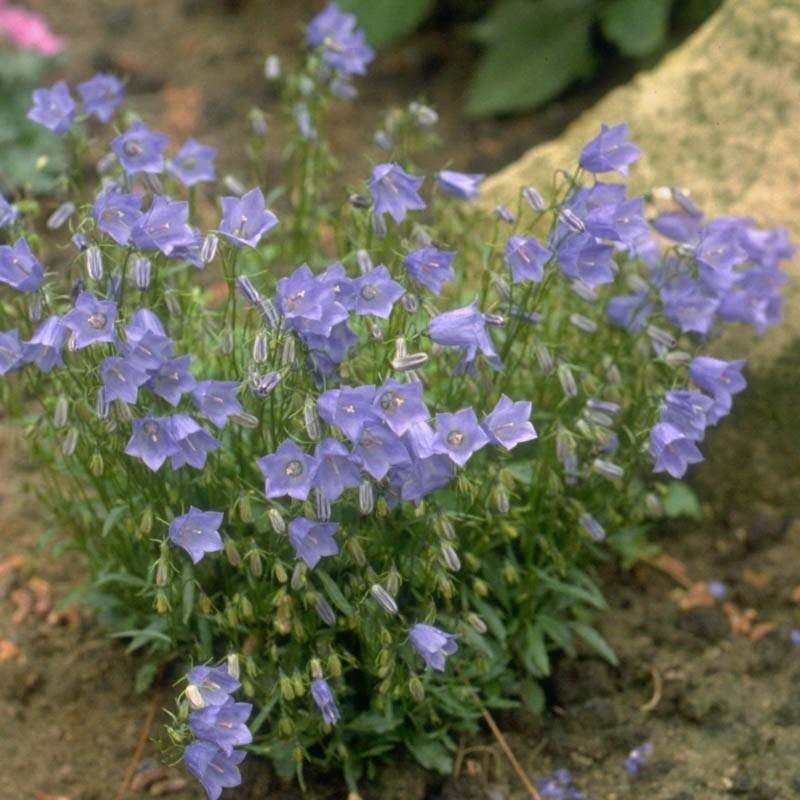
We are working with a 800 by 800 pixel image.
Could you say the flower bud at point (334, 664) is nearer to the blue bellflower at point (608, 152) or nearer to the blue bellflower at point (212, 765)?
the blue bellflower at point (212, 765)

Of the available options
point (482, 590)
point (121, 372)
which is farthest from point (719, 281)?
point (121, 372)

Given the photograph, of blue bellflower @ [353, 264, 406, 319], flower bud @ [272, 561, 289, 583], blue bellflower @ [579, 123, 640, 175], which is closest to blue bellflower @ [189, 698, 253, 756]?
flower bud @ [272, 561, 289, 583]

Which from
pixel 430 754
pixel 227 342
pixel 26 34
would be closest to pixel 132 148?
pixel 227 342

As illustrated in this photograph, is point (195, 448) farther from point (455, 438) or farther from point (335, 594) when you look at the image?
point (455, 438)

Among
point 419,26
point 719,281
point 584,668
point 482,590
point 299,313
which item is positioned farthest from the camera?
point 419,26

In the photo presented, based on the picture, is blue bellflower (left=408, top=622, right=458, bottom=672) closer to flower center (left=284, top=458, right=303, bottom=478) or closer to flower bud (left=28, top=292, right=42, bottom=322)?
flower center (left=284, top=458, right=303, bottom=478)

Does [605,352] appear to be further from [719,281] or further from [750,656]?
[750,656]

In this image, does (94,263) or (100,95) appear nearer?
(94,263)

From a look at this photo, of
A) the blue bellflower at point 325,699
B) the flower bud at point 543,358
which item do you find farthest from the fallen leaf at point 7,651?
the flower bud at point 543,358
